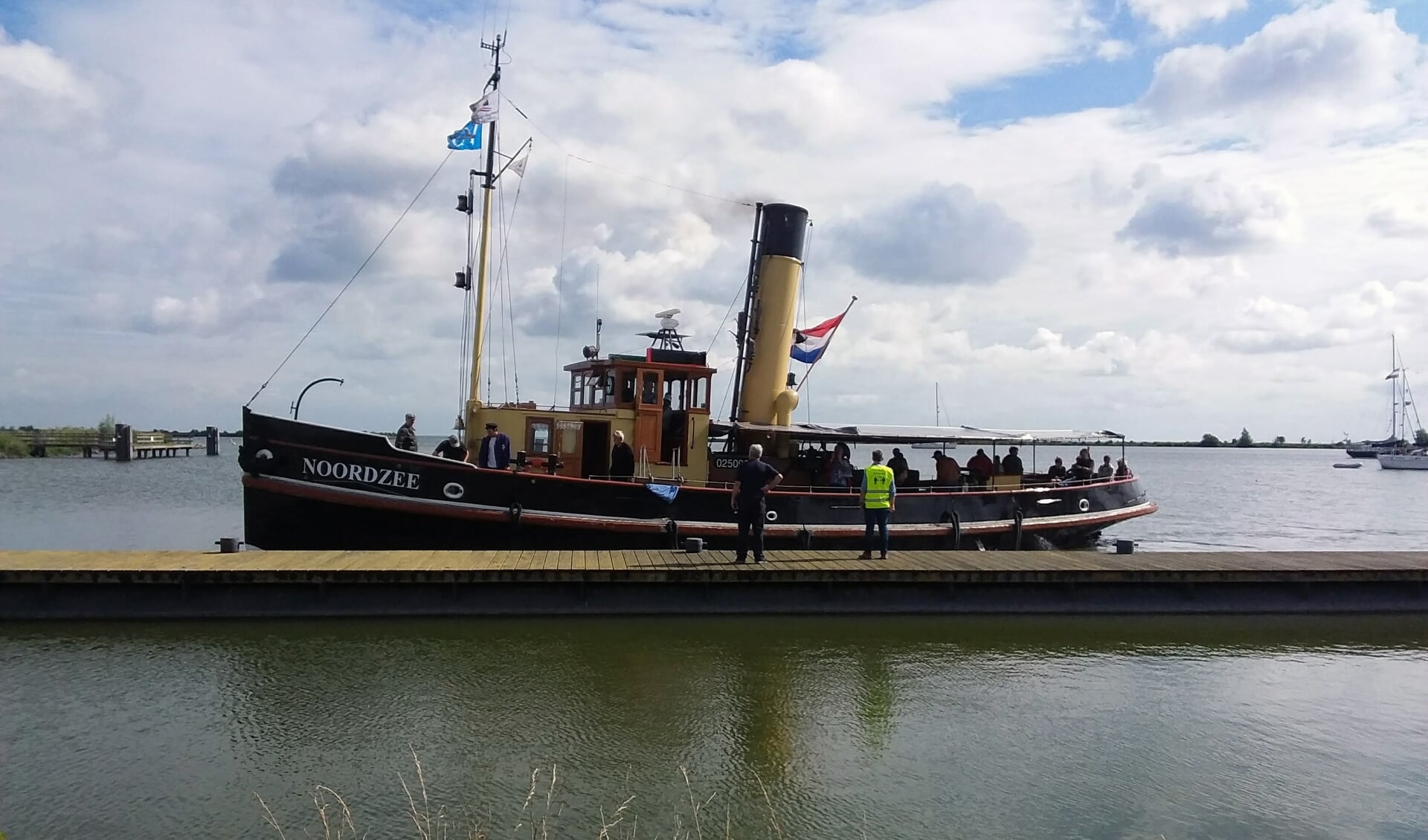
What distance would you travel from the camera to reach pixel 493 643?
9891mm

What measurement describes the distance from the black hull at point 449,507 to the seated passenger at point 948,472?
272 cm

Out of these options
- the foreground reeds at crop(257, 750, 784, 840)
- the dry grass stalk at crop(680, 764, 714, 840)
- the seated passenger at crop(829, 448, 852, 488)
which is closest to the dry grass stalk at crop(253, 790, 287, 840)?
the foreground reeds at crop(257, 750, 784, 840)

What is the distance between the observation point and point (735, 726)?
7668 mm

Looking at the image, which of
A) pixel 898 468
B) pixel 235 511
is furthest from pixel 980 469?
pixel 235 511

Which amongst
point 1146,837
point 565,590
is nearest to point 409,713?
point 565,590

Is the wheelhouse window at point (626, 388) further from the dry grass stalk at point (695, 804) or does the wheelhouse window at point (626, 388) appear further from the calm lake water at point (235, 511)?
the calm lake water at point (235, 511)

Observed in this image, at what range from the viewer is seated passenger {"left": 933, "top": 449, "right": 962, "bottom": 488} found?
647 inches

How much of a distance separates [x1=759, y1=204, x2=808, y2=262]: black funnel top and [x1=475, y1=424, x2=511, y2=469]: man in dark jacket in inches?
223

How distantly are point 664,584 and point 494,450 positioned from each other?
3266mm

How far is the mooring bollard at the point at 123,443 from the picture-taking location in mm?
65000

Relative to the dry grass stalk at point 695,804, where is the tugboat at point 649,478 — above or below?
above

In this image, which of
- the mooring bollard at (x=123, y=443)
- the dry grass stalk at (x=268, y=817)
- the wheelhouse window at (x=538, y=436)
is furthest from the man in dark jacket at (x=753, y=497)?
the mooring bollard at (x=123, y=443)

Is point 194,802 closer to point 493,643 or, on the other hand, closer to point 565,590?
point 493,643

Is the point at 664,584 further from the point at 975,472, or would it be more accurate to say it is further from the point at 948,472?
the point at 975,472
